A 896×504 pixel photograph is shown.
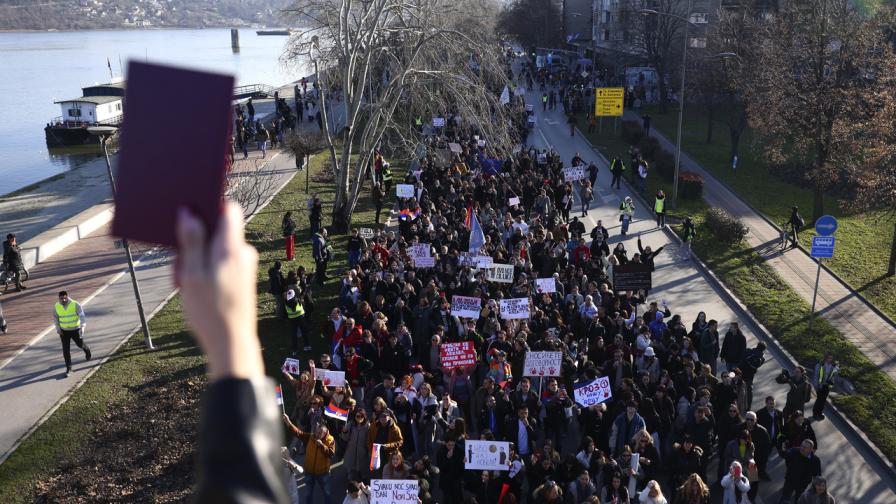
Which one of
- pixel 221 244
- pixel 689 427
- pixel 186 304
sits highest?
pixel 221 244

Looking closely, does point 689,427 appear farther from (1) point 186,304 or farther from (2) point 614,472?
(1) point 186,304

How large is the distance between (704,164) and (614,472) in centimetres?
3016

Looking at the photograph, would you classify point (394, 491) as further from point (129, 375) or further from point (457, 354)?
point (129, 375)

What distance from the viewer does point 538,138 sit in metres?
42.9

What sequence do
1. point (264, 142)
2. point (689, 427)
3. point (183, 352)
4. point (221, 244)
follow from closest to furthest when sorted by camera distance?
point (221, 244), point (689, 427), point (183, 352), point (264, 142)

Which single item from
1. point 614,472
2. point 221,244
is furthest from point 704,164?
point 221,244

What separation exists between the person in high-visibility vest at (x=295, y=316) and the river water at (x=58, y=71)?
15.8ft

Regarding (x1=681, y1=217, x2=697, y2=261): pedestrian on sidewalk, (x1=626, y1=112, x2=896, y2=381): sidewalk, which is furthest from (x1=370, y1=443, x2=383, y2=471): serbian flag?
(x1=681, y1=217, x2=697, y2=261): pedestrian on sidewalk

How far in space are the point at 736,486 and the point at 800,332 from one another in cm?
887

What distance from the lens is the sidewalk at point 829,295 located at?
17.2 meters

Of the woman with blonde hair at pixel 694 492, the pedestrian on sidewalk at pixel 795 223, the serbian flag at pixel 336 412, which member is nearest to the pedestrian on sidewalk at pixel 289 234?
the serbian flag at pixel 336 412

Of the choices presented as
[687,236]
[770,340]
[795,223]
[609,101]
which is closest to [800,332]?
[770,340]

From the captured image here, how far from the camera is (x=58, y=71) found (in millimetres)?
110625

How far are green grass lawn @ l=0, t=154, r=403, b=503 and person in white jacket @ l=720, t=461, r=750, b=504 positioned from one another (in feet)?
25.2
